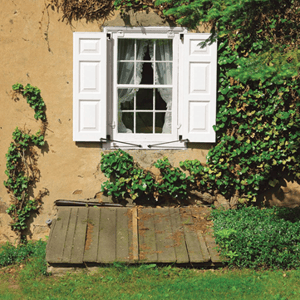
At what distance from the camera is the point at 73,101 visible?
5887 millimetres

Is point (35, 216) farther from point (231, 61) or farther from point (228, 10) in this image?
point (228, 10)

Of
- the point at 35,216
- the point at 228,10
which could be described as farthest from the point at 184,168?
the point at 228,10

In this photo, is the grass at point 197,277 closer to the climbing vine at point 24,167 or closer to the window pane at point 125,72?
the climbing vine at point 24,167

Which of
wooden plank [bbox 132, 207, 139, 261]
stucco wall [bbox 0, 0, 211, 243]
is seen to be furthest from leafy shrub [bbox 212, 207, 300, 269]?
stucco wall [bbox 0, 0, 211, 243]

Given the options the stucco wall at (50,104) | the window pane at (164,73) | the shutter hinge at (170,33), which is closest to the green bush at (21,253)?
the stucco wall at (50,104)

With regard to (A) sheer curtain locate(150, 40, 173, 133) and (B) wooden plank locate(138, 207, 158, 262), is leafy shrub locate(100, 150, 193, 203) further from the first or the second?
(A) sheer curtain locate(150, 40, 173, 133)

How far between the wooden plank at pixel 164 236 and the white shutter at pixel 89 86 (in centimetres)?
139

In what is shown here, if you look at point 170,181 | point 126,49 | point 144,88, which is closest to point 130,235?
point 170,181

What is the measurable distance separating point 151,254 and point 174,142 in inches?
67.9

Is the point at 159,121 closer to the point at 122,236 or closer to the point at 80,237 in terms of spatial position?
the point at 122,236

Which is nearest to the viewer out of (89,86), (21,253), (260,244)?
(260,244)

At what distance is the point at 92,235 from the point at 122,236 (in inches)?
15.4

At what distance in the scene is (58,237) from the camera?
5332 millimetres

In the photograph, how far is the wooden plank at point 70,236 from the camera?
5039 millimetres
